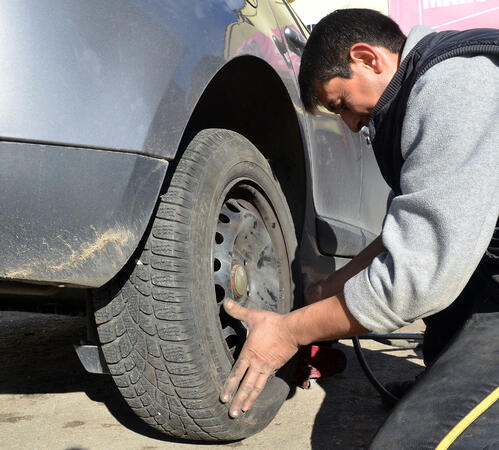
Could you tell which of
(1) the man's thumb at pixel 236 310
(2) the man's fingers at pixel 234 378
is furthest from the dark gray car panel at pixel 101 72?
(2) the man's fingers at pixel 234 378

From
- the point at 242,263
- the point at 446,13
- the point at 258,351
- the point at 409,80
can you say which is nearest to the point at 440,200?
the point at 409,80

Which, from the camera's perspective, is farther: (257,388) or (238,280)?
(238,280)

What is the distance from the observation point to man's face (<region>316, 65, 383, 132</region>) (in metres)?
1.50

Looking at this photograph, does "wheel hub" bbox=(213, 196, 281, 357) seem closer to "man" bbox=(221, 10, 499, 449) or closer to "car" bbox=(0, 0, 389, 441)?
"car" bbox=(0, 0, 389, 441)

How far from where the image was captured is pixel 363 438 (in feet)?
5.90

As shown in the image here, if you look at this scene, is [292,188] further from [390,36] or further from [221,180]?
[390,36]

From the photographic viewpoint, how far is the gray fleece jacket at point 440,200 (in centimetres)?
119

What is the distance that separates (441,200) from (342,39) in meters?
0.51

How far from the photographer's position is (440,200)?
1.19 metres

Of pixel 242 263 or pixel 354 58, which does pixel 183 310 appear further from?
pixel 354 58

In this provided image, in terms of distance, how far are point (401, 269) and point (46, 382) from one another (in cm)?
154

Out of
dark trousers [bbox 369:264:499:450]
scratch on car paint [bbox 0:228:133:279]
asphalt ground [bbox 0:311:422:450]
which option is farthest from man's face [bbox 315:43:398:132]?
asphalt ground [bbox 0:311:422:450]

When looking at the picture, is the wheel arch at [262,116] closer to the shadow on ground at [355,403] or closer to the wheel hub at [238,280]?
the wheel hub at [238,280]

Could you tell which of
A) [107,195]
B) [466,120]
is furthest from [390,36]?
[107,195]
